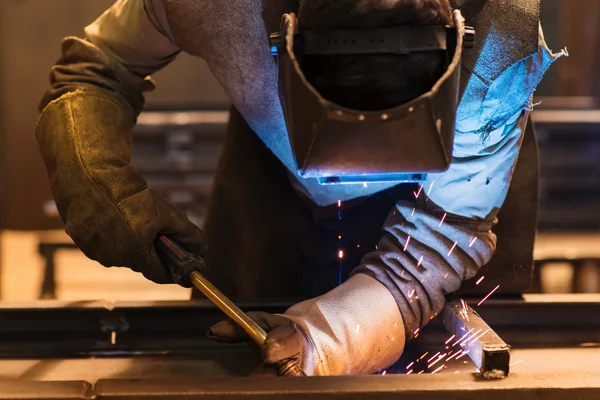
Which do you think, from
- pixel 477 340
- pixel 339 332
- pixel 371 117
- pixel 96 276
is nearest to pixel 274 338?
pixel 339 332

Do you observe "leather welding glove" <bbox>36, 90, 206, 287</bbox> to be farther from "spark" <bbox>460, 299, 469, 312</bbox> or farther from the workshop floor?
the workshop floor

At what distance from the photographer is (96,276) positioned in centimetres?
381

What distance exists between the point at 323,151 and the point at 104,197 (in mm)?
488

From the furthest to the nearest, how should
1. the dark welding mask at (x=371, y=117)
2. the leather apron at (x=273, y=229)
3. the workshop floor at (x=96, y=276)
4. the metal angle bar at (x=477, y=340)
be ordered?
1. the workshop floor at (x=96, y=276)
2. the leather apron at (x=273, y=229)
3. the metal angle bar at (x=477, y=340)
4. the dark welding mask at (x=371, y=117)

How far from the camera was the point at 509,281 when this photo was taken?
1.39m

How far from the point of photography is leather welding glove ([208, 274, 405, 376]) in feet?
3.53

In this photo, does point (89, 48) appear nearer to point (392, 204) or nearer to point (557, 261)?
point (392, 204)

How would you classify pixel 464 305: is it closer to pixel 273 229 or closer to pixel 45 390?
pixel 273 229

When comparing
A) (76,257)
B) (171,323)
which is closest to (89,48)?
(171,323)

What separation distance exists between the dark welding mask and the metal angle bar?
29 cm

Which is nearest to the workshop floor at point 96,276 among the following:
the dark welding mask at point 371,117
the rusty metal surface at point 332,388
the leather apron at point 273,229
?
Result: the leather apron at point 273,229

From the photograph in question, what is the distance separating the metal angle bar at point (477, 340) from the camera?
981mm

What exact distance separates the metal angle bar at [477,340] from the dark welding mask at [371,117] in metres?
0.29

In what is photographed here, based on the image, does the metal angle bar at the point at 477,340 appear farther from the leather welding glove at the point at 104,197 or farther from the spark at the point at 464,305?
the leather welding glove at the point at 104,197
